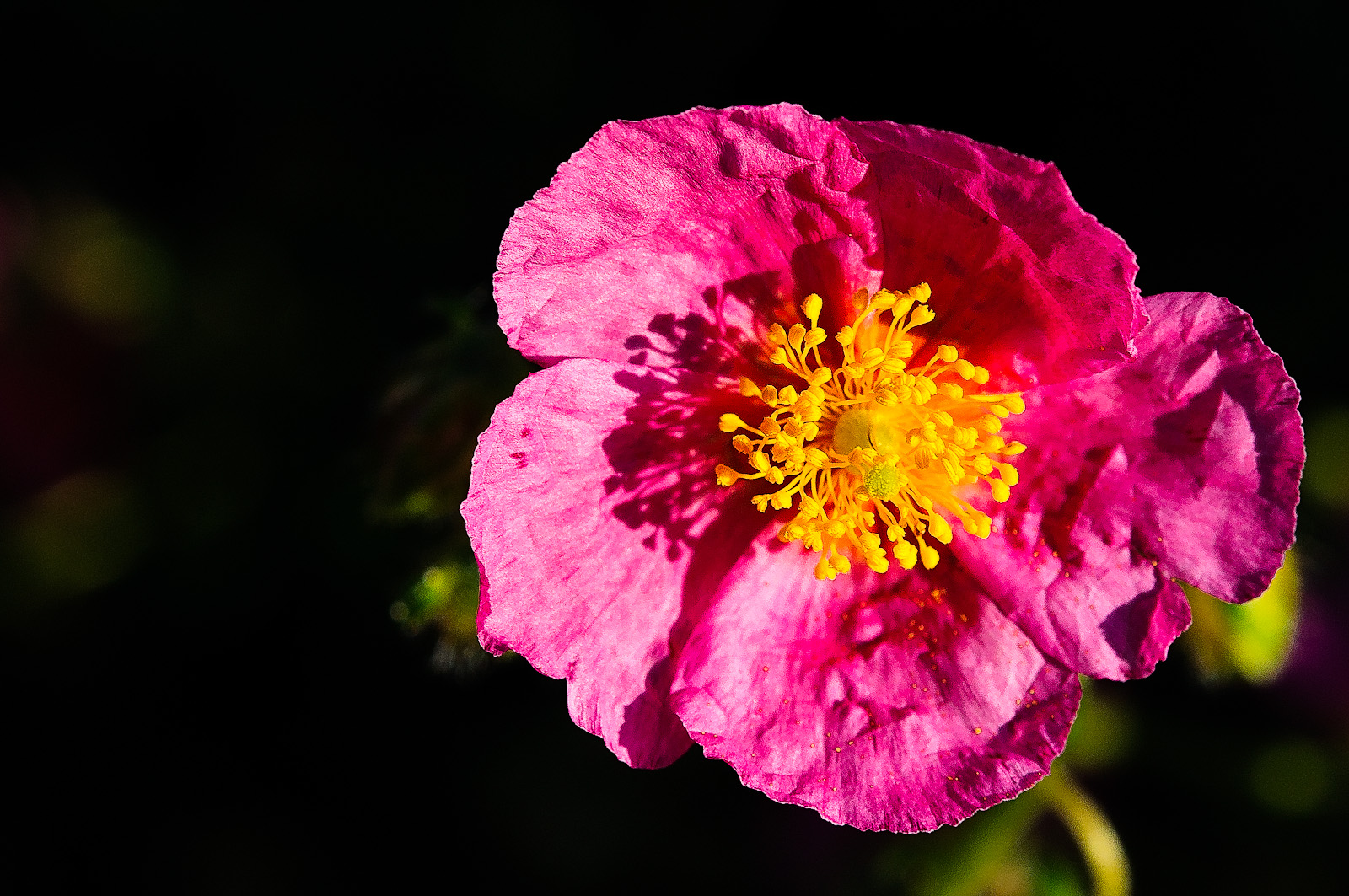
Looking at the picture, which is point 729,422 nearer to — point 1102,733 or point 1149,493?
point 1149,493

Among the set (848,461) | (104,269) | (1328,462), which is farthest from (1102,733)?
(104,269)

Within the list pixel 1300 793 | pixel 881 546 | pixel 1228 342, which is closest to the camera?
pixel 1228 342

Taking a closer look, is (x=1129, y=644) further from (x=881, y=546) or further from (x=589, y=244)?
(x=589, y=244)

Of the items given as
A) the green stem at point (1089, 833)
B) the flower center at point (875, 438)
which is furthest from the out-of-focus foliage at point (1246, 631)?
the flower center at point (875, 438)

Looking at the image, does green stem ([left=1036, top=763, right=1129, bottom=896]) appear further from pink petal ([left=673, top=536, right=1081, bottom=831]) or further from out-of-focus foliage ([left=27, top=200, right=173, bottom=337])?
out-of-focus foliage ([left=27, top=200, right=173, bottom=337])

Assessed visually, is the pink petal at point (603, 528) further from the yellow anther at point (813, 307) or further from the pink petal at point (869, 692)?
the yellow anther at point (813, 307)

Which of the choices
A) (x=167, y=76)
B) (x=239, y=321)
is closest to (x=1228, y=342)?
(x=239, y=321)

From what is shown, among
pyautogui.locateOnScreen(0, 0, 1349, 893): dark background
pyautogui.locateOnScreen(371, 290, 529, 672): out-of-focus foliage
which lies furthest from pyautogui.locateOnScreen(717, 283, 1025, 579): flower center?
pyautogui.locateOnScreen(0, 0, 1349, 893): dark background

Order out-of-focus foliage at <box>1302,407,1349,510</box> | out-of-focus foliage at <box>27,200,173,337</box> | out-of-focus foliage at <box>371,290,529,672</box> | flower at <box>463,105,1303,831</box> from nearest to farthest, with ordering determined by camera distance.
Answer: flower at <box>463,105,1303,831</box>
out-of-focus foliage at <box>371,290,529,672</box>
out-of-focus foliage at <box>1302,407,1349,510</box>
out-of-focus foliage at <box>27,200,173,337</box>
